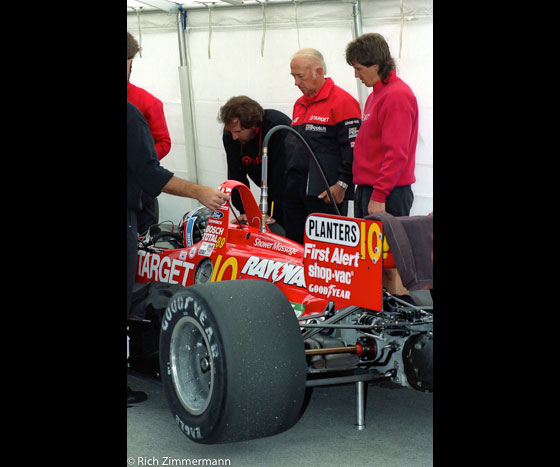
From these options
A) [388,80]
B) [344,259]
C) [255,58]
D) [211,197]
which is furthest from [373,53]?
[255,58]

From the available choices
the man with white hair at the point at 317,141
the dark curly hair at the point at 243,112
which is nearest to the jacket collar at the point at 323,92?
the man with white hair at the point at 317,141

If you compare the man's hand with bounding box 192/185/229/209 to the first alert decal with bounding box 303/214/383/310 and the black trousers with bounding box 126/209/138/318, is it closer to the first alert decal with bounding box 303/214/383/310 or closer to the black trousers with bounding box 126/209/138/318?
the black trousers with bounding box 126/209/138/318

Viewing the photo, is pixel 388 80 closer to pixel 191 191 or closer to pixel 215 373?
pixel 191 191

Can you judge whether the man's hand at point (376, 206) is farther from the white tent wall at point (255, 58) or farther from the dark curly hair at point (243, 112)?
the white tent wall at point (255, 58)

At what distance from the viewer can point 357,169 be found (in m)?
5.55

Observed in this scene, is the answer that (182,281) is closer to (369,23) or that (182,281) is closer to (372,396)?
(372,396)

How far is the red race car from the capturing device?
322 cm

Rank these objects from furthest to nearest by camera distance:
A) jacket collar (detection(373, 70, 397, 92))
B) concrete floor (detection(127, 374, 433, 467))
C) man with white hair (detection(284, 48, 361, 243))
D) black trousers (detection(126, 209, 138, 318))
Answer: man with white hair (detection(284, 48, 361, 243)) < jacket collar (detection(373, 70, 397, 92)) < black trousers (detection(126, 209, 138, 318)) < concrete floor (detection(127, 374, 433, 467))

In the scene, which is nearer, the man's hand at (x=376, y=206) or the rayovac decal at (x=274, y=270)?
the rayovac decal at (x=274, y=270)

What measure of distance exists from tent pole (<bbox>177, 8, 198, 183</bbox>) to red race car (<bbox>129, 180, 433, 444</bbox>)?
454 cm

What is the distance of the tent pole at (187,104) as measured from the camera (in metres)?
8.88

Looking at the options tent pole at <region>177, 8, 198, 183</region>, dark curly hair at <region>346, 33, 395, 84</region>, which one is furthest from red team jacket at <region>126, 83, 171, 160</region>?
tent pole at <region>177, 8, 198, 183</region>

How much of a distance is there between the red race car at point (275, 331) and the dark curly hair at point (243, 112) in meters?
1.39
